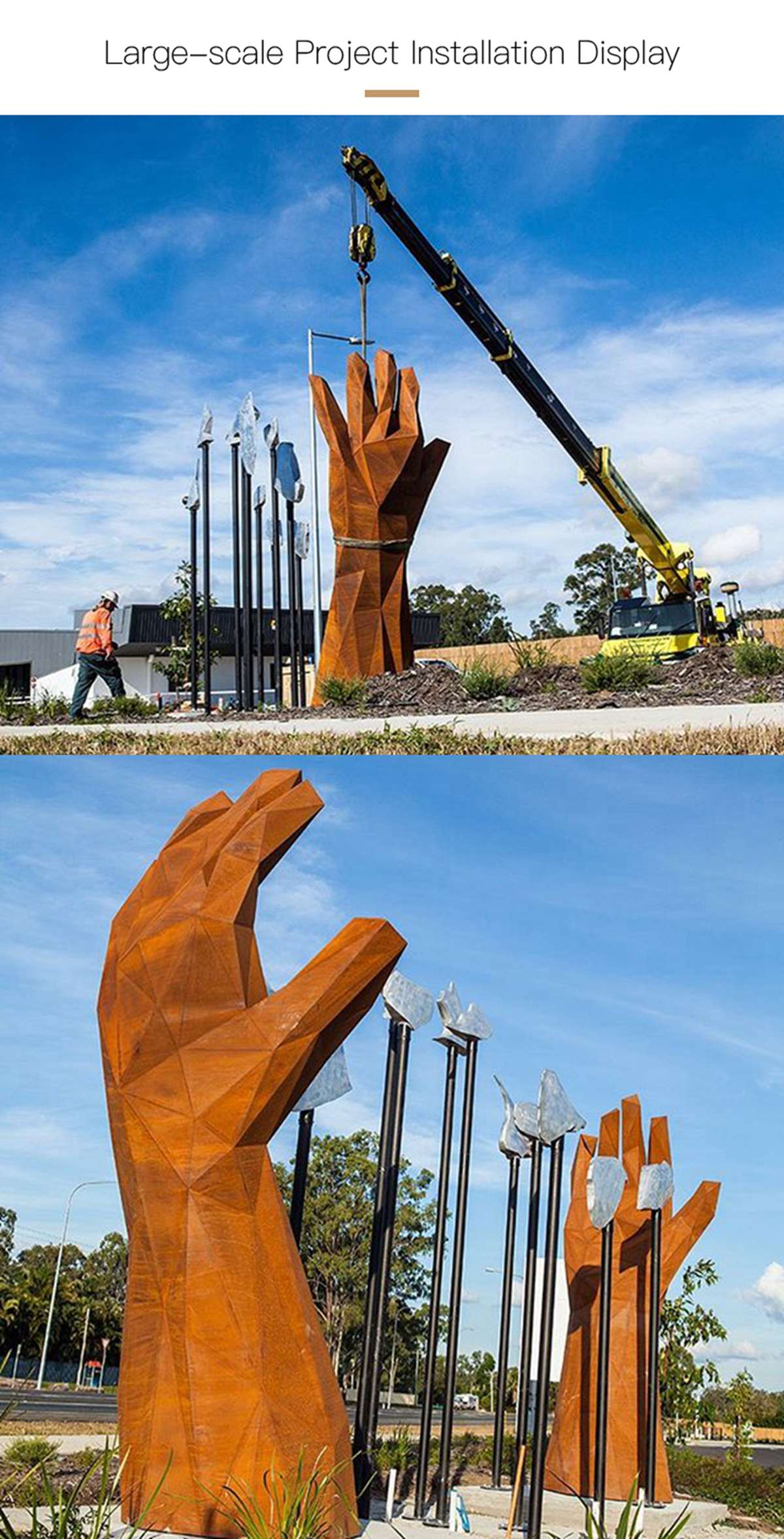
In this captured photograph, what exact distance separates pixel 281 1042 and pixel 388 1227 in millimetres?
2567

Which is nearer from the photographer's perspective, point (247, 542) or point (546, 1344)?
point (546, 1344)

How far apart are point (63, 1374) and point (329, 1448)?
36644mm

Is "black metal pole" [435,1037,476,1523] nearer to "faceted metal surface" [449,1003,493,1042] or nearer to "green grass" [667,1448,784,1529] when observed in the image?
"faceted metal surface" [449,1003,493,1042]

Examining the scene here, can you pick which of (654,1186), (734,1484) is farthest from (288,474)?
Result: (734,1484)

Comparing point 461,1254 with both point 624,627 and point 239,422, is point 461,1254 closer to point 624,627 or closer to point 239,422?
point 239,422

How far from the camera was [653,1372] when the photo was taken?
32.5ft

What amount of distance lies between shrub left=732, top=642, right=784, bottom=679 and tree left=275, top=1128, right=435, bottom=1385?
12757 millimetres

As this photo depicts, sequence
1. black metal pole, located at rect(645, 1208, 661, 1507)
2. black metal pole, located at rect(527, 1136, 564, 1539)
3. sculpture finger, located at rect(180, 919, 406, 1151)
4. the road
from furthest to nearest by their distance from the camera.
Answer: the road, black metal pole, located at rect(645, 1208, 661, 1507), black metal pole, located at rect(527, 1136, 564, 1539), sculpture finger, located at rect(180, 919, 406, 1151)

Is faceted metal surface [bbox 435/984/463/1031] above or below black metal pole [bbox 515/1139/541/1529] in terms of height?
above

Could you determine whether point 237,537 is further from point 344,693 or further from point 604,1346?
point 604,1346

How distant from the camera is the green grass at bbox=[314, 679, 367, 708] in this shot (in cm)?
1716

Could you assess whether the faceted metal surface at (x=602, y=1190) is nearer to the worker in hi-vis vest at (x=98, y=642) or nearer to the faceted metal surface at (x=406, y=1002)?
the faceted metal surface at (x=406, y=1002)

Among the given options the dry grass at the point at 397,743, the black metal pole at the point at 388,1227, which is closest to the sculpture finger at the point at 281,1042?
the black metal pole at the point at 388,1227

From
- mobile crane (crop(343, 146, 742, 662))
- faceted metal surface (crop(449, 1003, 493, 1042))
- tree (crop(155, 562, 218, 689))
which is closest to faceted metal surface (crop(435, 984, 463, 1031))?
faceted metal surface (crop(449, 1003, 493, 1042))
